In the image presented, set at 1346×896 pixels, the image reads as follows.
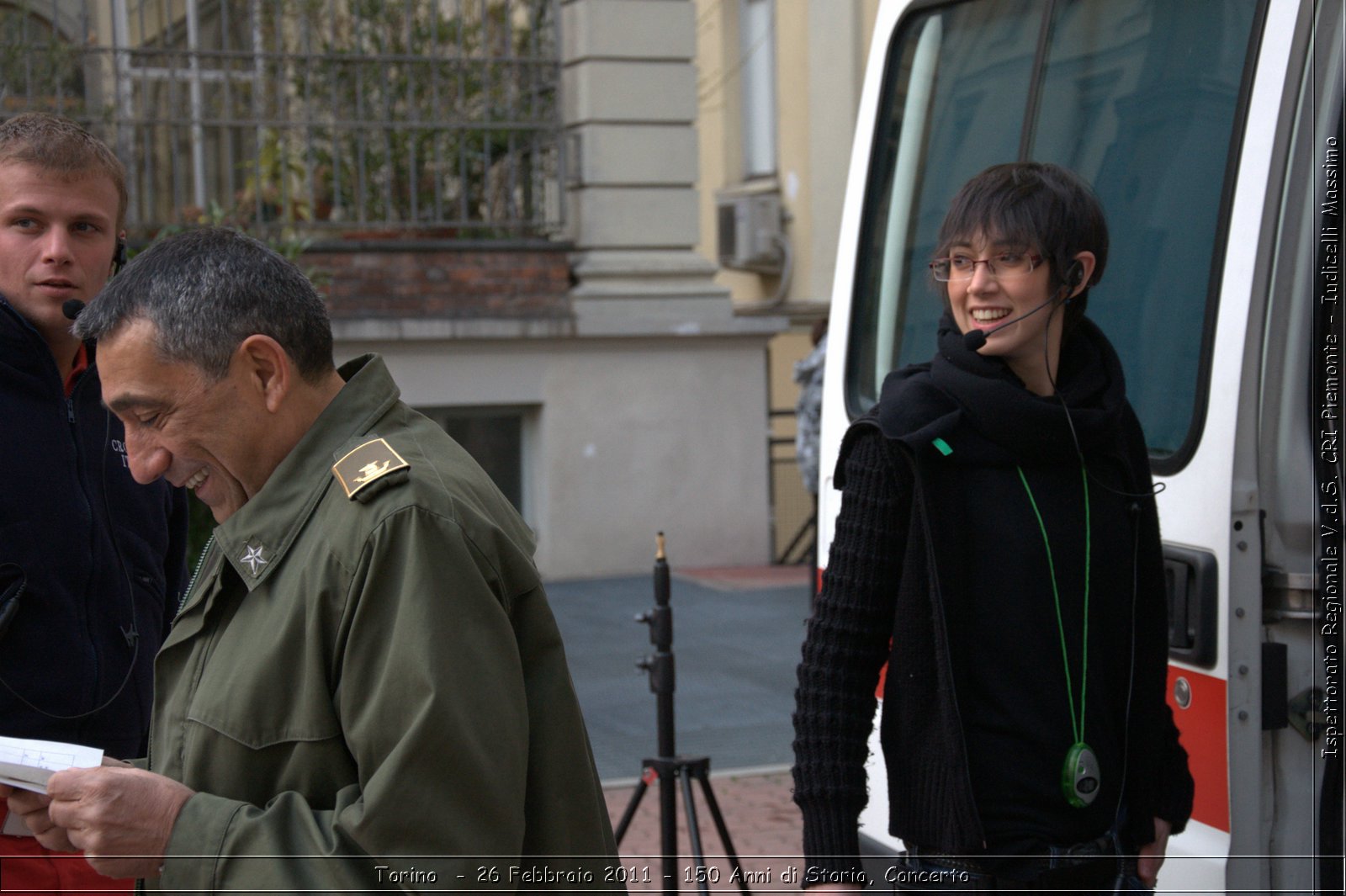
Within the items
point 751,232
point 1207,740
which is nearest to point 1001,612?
point 1207,740

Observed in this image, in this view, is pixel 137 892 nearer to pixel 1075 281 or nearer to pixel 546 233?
pixel 1075 281

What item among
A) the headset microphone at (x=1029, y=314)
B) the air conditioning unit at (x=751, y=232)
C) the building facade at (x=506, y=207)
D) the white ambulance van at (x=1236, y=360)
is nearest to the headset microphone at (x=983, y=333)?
the headset microphone at (x=1029, y=314)

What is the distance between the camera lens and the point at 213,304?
1.96 metres

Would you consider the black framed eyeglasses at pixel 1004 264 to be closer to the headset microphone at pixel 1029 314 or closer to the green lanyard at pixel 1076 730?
the headset microphone at pixel 1029 314

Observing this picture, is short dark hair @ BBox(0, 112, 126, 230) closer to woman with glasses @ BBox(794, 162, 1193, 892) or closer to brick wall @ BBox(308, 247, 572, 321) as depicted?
woman with glasses @ BBox(794, 162, 1193, 892)

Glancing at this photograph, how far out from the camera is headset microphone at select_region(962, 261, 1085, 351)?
7.88 ft

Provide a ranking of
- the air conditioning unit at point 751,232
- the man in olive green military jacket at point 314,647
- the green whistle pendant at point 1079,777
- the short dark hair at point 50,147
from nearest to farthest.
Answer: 1. the man in olive green military jacket at point 314,647
2. the green whistle pendant at point 1079,777
3. the short dark hair at point 50,147
4. the air conditioning unit at point 751,232

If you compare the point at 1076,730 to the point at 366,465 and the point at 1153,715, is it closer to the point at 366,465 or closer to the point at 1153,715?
the point at 1153,715

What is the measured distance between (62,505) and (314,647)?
1.25 meters

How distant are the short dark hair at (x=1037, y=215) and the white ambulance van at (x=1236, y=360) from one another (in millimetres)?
496

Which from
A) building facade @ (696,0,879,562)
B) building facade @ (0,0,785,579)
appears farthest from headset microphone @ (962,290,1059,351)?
building facade @ (696,0,879,562)

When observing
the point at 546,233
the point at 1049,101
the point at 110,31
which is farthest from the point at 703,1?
the point at 1049,101

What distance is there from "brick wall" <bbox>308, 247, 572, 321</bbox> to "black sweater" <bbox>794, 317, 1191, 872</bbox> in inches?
354

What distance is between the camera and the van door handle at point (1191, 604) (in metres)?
2.75
